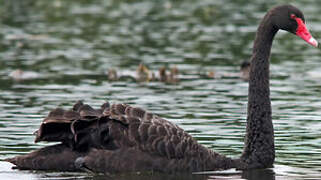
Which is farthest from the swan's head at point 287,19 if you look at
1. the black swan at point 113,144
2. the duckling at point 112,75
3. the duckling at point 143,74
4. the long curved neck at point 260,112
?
the duckling at point 112,75

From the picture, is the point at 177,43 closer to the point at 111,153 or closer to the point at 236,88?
the point at 236,88

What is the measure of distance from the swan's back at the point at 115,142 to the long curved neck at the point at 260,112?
70 cm

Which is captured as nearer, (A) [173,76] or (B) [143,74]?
(A) [173,76]

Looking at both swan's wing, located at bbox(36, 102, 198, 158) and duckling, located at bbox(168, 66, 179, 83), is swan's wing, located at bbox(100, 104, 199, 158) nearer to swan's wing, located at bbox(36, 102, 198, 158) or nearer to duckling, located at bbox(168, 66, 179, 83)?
swan's wing, located at bbox(36, 102, 198, 158)

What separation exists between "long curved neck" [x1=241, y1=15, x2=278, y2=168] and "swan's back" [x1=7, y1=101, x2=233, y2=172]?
703mm

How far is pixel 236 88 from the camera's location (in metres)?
15.5

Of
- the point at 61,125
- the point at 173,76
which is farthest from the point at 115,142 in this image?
the point at 173,76

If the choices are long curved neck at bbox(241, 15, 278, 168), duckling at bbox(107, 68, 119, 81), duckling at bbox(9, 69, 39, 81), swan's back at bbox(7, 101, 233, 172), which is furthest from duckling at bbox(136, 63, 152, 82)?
swan's back at bbox(7, 101, 233, 172)

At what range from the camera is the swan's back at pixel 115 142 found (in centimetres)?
890

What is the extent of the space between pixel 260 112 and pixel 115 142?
161 cm

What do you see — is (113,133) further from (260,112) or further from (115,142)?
(260,112)

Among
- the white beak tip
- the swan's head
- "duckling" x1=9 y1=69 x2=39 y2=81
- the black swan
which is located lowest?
the black swan

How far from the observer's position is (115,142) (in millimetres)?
8945

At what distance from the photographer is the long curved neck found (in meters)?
9.34
